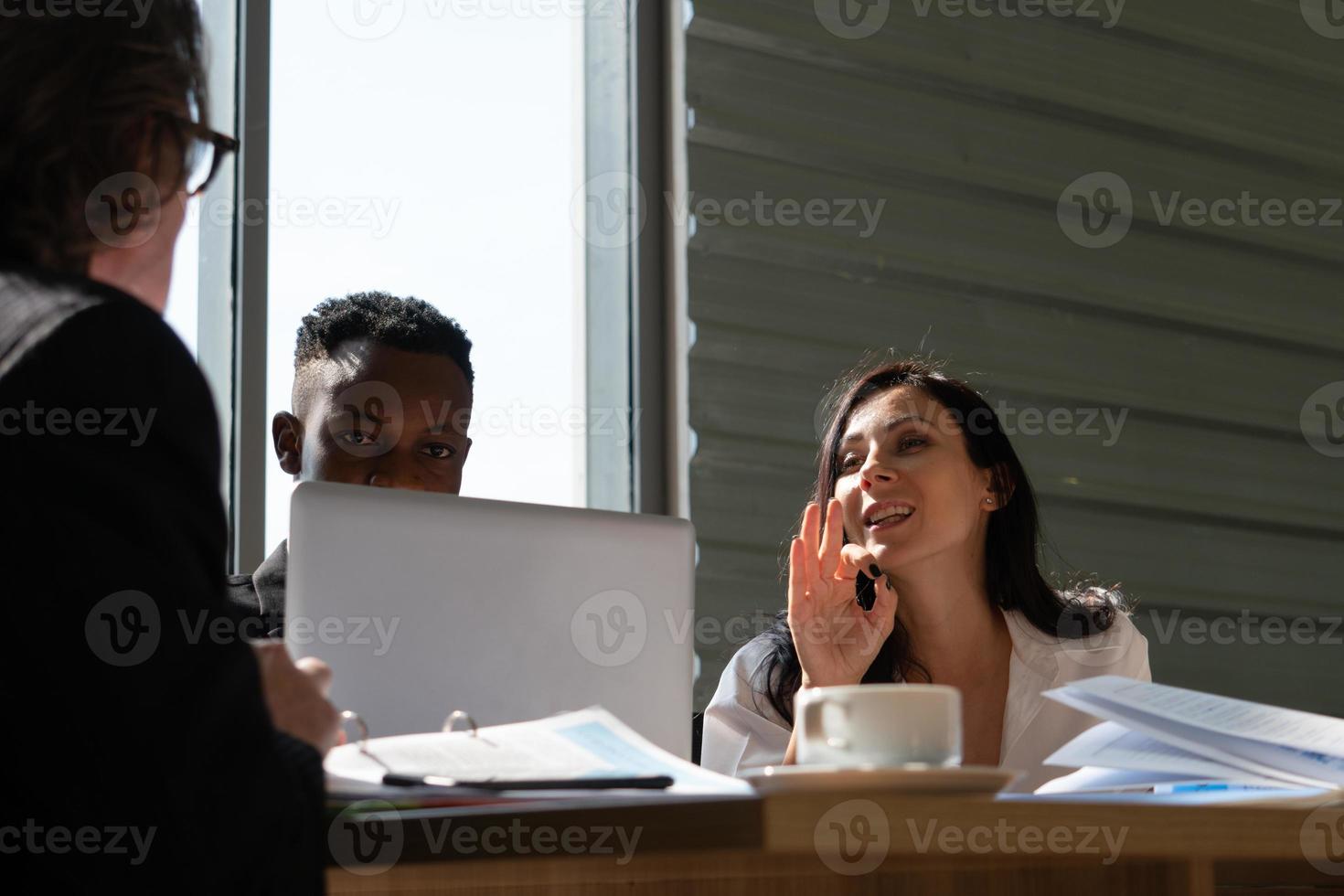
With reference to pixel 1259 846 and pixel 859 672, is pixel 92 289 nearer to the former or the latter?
pixel 1259 846

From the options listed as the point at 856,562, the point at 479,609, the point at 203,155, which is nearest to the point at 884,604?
the point at 856,562

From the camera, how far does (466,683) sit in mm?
1223

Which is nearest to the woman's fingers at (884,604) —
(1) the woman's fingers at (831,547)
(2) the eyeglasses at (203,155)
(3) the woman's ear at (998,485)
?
(1) the woman's fingers at (831,547)

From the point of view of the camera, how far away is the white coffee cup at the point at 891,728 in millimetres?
839

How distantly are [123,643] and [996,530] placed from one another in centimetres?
209

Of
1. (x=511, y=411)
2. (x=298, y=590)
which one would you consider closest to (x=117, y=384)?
(x=298, y=590)

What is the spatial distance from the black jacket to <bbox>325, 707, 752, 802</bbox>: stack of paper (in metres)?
0.08

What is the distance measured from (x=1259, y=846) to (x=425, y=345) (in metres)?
1.88

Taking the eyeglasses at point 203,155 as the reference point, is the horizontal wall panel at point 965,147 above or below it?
above

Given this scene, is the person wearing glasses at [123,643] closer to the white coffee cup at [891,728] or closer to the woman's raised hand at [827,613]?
the white coffee cup at [891,728]

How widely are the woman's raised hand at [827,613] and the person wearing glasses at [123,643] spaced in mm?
1414

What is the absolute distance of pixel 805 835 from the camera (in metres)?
0.70

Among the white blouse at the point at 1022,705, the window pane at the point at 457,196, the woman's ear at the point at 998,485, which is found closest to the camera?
the white blouse at the point at 1022,705

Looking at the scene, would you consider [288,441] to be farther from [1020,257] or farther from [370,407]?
[1020,257]
